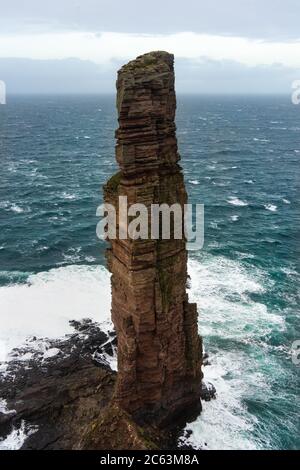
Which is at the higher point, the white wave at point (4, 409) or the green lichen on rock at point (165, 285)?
the green lichen on rock at point (165, 285)

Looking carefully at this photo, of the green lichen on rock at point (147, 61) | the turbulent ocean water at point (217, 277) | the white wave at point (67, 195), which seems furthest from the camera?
the white wave at point (67, 195)

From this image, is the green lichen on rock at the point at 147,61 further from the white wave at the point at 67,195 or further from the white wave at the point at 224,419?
the white wave at the point at 67,195

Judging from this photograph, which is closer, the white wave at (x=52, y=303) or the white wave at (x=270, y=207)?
the white wave at (x=52, y=303)

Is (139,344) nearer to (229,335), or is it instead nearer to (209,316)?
(229,335)

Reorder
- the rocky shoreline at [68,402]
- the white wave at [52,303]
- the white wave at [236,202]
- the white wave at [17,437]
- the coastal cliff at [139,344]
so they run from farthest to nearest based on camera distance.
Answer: the white wave at [236,202], the white wave at [52,303], the white wave at [17,437], the rocky shoreline at [68,402], the coastal cliff at [139,344]

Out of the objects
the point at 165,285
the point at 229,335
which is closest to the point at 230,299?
the point at 229,335

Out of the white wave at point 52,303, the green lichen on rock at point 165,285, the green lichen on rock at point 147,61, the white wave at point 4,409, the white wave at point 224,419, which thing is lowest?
the white wave at point 224,419

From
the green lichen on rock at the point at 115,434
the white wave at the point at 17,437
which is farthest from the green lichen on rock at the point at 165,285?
the white wave at the point at 17,437
